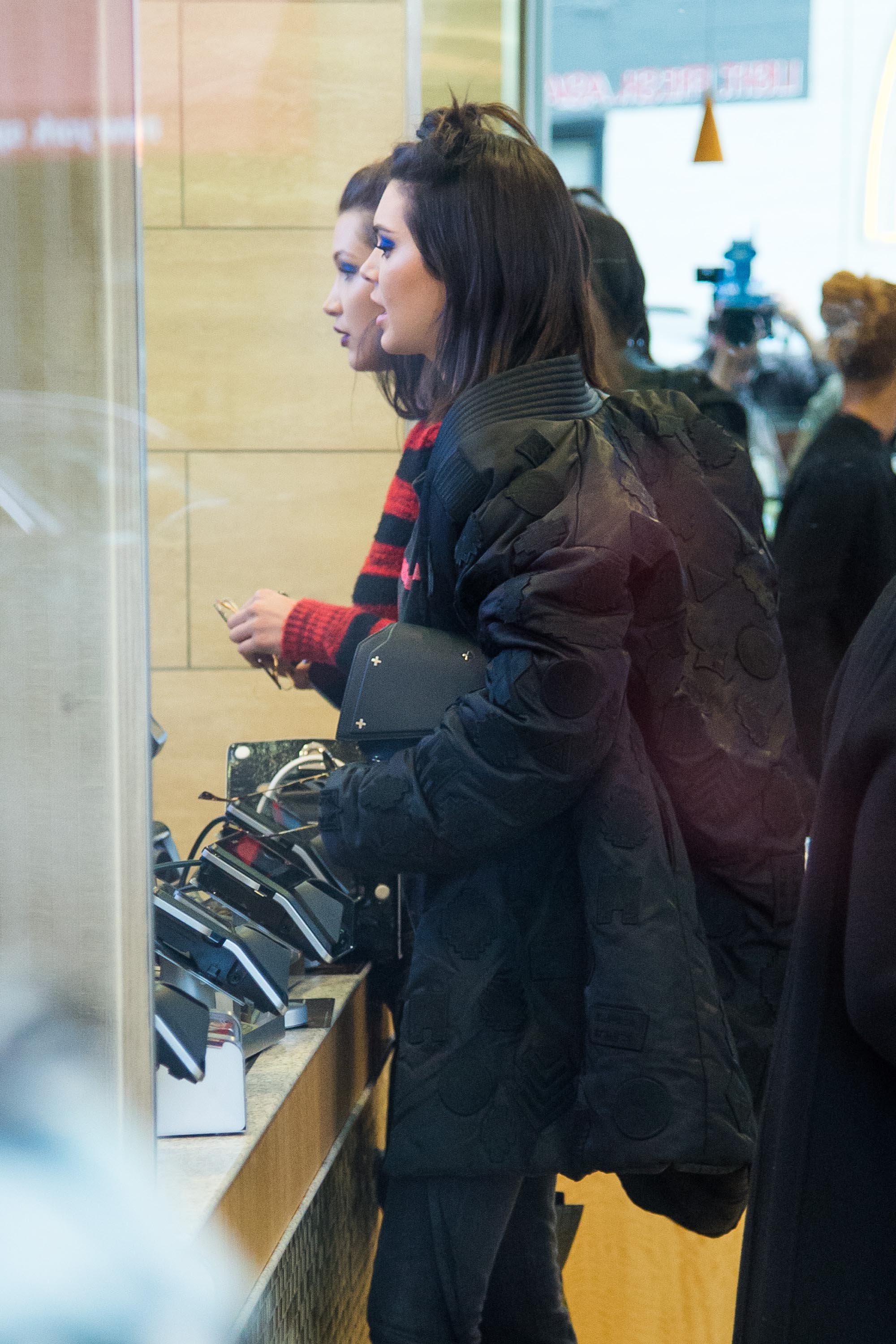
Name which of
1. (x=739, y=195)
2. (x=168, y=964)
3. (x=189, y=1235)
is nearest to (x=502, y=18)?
(x=739, y=195)


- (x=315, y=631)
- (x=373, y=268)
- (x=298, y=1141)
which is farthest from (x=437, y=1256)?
(x=373, y=268)

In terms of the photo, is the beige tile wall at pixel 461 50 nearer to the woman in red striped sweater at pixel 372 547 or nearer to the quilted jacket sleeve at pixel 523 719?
the woman in red striped sweater at pixel 372 547

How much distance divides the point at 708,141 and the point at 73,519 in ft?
8.86

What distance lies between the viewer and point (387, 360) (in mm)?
1697

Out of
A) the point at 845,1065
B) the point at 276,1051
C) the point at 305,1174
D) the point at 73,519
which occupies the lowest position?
the point at 305,1174

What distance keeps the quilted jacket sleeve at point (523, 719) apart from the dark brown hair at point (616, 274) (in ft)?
3.01

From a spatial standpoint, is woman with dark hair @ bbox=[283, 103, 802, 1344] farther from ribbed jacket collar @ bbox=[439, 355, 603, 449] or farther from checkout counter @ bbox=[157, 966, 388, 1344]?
checkout counter @ bbox=[157, 966, 388, 1344]

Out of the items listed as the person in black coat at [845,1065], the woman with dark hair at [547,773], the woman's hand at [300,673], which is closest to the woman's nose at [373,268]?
the woman with dark hair at [547,773]

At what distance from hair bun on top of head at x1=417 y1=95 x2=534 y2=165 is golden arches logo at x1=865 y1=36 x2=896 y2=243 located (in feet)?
5.88

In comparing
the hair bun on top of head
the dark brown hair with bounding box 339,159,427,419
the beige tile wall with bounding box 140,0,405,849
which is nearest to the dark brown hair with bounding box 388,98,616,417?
the hair bun on top of head

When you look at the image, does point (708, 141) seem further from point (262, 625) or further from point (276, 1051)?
point (276, 1051)

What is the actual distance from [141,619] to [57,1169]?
1.08ft

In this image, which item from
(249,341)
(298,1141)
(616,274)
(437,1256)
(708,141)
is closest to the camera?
(437,1256)

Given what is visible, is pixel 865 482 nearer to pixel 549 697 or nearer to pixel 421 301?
pixel 421 301
